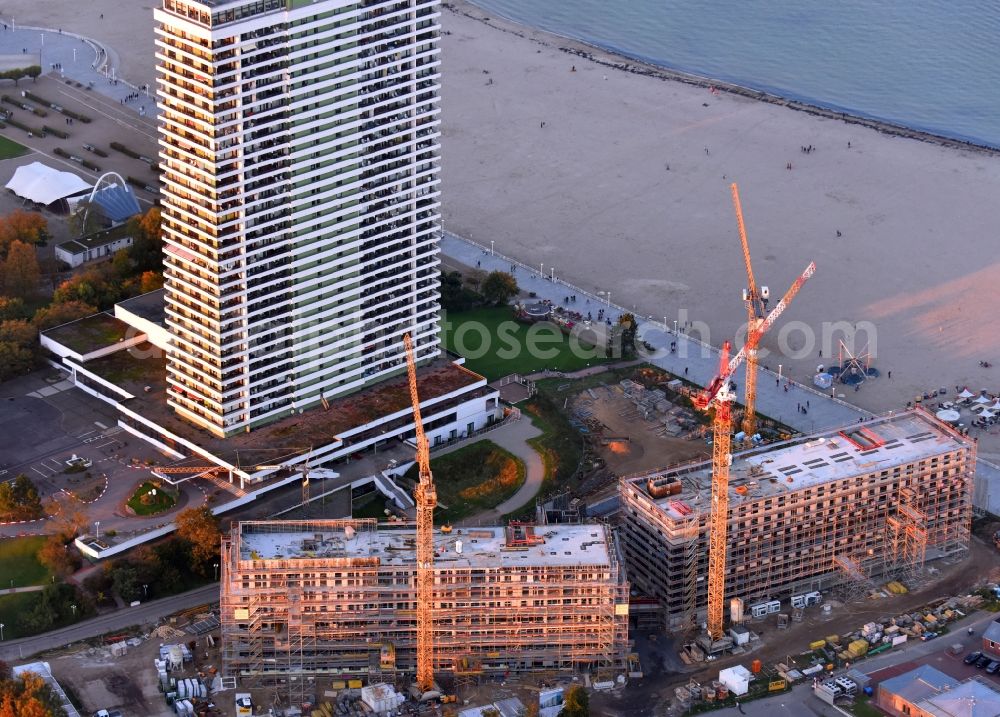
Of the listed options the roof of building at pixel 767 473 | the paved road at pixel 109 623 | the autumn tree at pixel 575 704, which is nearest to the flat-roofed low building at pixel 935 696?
the roof of building at pixel 767 473

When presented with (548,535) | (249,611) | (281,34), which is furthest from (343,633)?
(281,34)

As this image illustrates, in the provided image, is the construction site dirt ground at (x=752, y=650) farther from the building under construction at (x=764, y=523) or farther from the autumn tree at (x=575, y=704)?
the autumn tree at (x=575, y=704)

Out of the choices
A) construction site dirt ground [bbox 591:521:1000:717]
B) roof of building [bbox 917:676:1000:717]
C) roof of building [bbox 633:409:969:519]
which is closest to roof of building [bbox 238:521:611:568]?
roof of building [bbox 633:409:969:519]

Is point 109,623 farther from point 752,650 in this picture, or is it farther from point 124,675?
point 752,650

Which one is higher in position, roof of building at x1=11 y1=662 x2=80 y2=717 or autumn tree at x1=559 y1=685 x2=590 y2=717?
autumn tree at x1=559 y1=685 x2=590 y2=717

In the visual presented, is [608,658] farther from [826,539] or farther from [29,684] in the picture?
[29,684]

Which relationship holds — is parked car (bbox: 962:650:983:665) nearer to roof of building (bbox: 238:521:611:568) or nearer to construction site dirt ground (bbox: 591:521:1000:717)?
construction site dirt ground (bbox: 591:521:1000:717)
